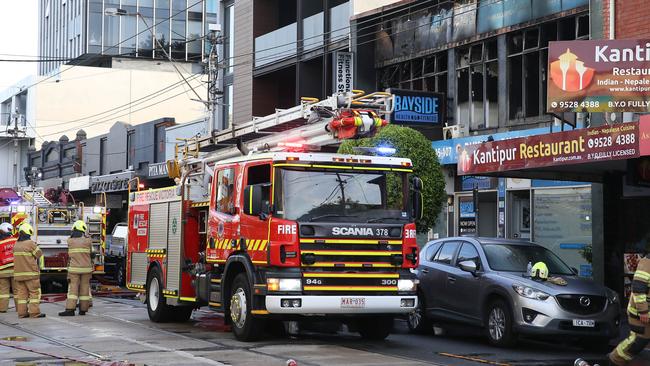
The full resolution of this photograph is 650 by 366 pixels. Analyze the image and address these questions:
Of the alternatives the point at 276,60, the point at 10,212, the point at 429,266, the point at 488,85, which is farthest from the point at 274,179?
the point at 276,60

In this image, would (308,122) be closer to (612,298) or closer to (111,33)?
(612,298)

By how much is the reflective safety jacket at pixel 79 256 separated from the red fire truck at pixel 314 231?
3924mm

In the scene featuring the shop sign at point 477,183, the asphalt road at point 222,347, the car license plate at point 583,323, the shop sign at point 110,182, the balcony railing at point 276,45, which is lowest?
the asphalt road at point 222,347

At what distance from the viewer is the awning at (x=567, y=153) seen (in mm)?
14602

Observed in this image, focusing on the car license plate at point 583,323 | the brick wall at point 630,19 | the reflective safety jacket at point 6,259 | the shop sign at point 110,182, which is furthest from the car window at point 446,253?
A: the shop sign at point 110,182

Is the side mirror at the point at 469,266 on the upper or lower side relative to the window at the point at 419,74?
lower

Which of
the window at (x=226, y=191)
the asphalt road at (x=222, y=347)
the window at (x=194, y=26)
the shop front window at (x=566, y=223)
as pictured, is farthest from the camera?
the window at (x=194, y=26)

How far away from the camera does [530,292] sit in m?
13.5

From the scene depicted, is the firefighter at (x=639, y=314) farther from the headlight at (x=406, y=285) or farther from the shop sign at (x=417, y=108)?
the shop sign at (x=417, y=108)

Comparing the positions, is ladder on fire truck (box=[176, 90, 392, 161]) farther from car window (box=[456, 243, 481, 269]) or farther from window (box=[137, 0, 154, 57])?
window (box=[137, 0, 154, 57])

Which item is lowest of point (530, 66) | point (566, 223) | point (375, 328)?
point (375, 328)

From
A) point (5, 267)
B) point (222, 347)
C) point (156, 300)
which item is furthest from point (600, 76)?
point (5, 267)

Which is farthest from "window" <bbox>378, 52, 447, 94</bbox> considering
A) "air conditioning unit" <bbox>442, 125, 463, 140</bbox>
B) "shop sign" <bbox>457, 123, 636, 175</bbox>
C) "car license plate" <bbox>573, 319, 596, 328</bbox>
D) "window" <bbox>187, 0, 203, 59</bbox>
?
"window" <bbox>187, 0, 203, 59</bbox>

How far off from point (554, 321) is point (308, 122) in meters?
4.55
